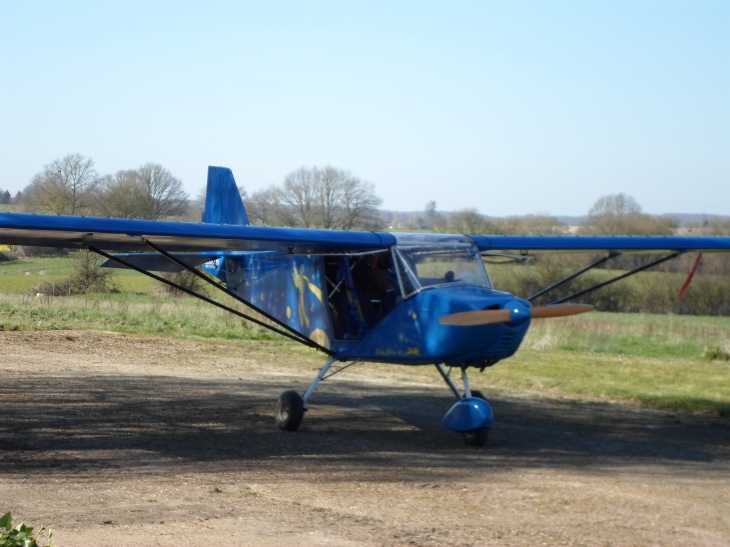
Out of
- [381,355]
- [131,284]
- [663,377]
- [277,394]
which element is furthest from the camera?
[131,284]

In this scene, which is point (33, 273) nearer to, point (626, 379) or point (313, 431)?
point (313, 431)

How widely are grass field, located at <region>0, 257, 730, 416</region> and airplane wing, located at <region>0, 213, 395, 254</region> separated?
5.58 meters

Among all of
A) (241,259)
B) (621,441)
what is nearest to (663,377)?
(621,441)

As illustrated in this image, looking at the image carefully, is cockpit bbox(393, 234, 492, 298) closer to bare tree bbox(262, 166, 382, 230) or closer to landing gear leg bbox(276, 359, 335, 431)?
landing gear leg bbox(276, 359, 335, 431)

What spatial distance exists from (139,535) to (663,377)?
11.5m

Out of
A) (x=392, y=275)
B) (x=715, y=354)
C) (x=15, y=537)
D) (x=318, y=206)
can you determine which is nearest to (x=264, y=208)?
(x=318, y=206)

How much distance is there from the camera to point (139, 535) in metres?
5.27

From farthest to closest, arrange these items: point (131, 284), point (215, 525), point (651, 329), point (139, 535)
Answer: point (131, 284) → point (651, 329) → point (215, 525) → point (139, 535)

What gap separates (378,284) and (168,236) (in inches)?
103

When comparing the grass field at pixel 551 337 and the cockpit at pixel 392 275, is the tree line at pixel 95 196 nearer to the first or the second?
the grass field at pixel 551 337

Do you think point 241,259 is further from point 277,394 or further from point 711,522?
point 711,522

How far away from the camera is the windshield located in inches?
364

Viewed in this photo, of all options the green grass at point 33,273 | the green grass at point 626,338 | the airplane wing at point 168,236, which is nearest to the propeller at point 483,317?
the airplane wing at point 168,236

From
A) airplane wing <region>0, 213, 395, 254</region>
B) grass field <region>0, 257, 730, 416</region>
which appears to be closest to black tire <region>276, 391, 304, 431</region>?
airplane wing <region>0, 213, 395, 254</region>
